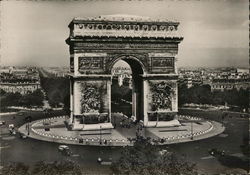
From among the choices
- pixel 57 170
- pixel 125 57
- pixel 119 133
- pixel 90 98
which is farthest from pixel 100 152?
pixel 125 57

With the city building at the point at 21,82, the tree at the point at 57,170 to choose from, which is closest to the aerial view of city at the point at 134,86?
the tree at the point at 57,170

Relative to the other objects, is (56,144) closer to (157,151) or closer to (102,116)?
(102,116)

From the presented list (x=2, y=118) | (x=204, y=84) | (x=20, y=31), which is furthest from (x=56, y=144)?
(x=204, y=84)

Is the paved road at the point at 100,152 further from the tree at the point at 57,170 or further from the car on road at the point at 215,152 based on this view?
the tree at the point at 57,170

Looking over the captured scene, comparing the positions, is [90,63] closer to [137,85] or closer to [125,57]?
[125,57]

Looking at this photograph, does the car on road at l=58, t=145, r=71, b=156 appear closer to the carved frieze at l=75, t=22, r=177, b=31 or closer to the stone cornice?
the stone cornice

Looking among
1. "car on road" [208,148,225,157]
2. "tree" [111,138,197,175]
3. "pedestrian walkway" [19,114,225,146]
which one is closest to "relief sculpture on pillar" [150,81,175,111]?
"pedestrian walkway" [19,114,225,146]
